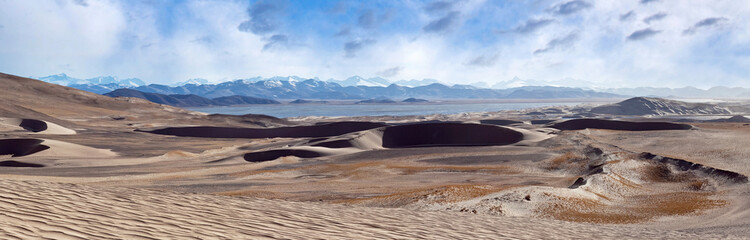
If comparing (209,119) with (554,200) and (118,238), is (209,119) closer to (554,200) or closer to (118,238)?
(554,200)

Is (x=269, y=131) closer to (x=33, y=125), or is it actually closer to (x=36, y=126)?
(x=36, y=126)

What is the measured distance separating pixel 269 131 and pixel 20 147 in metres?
27.5

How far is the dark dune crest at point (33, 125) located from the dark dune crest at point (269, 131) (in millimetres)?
10360

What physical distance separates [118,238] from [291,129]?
5306 cm

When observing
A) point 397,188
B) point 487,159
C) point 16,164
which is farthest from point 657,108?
point 16,164

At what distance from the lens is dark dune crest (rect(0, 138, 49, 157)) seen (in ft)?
98.9

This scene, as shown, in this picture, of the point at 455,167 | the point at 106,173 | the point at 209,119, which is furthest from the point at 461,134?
the point at 209,119

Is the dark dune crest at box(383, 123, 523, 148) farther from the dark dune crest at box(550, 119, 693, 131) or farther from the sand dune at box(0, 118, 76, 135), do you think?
the sand dune at box(0, 118, 76, 135)

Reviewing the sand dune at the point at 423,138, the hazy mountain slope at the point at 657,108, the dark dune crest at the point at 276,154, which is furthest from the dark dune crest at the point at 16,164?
the hazy mountain slope at the point at 657,108

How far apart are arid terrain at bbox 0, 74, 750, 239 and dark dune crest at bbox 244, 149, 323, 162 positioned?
4.0 inches

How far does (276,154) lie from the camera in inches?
1189

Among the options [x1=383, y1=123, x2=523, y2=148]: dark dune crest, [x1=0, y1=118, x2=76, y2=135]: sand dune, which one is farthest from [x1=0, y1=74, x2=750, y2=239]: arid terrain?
[x1=0, y1=118, x2=76, y2=135]: sand dune

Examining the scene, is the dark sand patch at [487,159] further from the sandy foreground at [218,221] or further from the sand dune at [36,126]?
the sand dune at [36,126]

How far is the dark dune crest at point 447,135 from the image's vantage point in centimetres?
3716
